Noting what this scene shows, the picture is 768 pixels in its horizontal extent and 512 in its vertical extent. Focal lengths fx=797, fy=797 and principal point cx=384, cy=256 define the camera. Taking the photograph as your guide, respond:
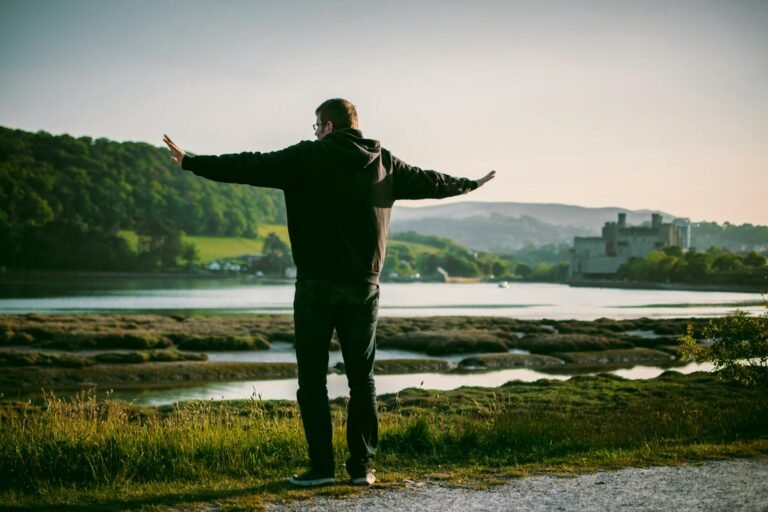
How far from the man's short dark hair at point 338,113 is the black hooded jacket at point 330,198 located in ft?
0.31

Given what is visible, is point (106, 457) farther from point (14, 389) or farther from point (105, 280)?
point (105, 280)

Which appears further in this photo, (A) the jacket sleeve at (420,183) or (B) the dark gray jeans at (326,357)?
(A) the jacket sleeve at (420,183)

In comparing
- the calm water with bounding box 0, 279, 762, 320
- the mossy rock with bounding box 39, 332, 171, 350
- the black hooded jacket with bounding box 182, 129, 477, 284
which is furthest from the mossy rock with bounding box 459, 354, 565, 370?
the calm water with bounding box 0, 279, 762, 320

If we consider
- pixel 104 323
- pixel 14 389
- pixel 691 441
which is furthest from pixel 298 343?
pixel 104 323

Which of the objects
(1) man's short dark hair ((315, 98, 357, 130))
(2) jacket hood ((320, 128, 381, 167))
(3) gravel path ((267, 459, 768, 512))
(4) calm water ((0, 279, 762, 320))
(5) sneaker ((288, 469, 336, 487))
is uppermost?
(1) man's short dark hair ((315, 98, 357, 130))

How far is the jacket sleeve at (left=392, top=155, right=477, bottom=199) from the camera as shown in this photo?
7.06 metres

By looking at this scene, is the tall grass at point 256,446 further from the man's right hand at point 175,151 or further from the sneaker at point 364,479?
the man's right hand at point 175,151

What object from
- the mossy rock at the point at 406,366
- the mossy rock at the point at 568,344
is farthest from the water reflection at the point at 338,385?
the mossy rock at the point at 568,344

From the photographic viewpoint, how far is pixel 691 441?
9000 mm

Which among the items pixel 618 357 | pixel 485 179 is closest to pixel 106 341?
pixel 618 357

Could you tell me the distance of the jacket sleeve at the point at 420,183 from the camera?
7.06 m

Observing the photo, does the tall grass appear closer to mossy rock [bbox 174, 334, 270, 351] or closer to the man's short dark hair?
the man's short dark hair

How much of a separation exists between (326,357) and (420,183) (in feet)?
5.80

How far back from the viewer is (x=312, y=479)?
6.69 metres
